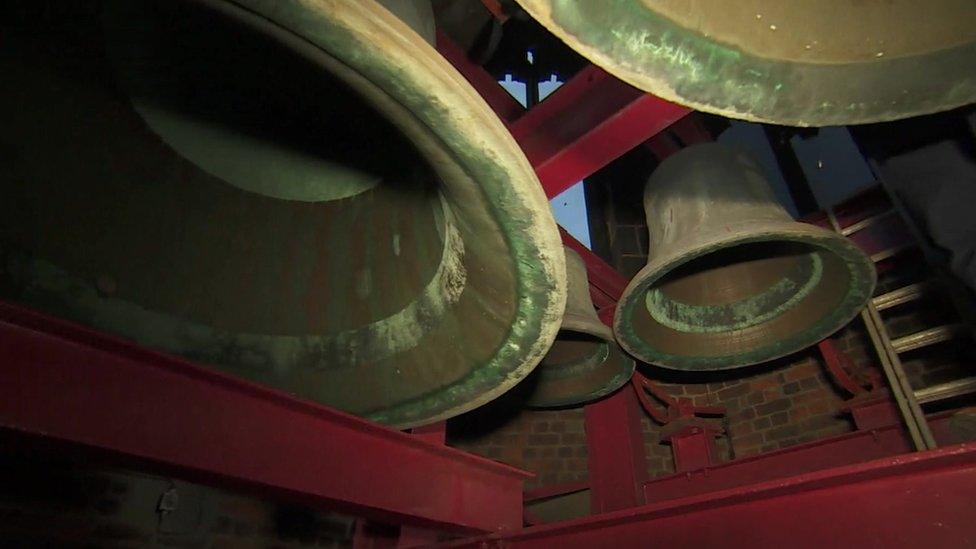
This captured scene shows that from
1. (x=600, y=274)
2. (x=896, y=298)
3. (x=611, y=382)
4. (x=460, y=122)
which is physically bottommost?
(x=460, y=122)

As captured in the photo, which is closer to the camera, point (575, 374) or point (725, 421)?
point (575, 374)

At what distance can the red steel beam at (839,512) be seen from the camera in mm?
896

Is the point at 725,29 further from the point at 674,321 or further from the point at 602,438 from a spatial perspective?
the point at 602,438

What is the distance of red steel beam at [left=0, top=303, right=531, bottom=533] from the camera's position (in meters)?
0.98

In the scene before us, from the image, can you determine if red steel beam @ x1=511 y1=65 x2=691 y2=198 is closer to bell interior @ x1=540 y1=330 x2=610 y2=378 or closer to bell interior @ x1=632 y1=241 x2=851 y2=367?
bell interior @ x1=632 y1=241 x2=851 y2=367

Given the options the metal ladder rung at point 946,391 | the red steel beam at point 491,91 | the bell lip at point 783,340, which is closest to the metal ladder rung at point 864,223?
the metal ladder rung at point 946,391

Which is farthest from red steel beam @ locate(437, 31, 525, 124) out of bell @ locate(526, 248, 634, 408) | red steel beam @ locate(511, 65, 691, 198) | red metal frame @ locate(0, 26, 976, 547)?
bell @ locate(526, 248, 634, 408)

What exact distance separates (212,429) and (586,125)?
3.95 ft

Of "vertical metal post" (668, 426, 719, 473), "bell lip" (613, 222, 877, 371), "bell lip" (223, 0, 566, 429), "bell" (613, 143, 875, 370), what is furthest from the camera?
"vertical metal post" (668, 426, 719, 473)

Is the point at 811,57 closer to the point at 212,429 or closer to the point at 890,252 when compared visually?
the point at 212,429

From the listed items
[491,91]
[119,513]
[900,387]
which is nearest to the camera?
[491,91]

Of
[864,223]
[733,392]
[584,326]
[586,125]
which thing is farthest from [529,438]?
[586,125]

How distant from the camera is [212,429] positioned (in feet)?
3.81

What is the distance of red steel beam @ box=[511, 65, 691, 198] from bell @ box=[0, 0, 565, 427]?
1.91ft
